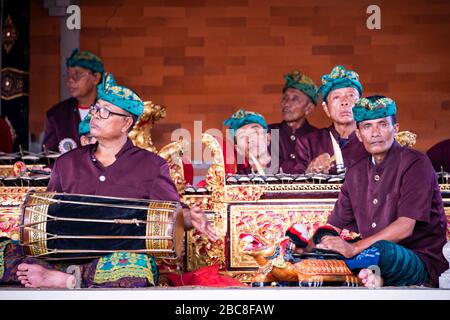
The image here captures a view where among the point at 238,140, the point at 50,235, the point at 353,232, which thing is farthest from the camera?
the point at 238,140

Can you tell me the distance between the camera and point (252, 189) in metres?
6.18

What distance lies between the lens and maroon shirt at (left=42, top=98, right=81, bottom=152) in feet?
26.9

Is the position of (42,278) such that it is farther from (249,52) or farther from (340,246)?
(249,52)

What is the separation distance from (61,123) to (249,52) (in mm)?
1751

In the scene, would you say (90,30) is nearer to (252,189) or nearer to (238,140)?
(238,140)

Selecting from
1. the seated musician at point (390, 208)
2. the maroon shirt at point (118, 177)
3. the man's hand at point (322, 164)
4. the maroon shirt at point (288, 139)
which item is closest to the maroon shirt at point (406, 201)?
the seated musician at point (390, 208)

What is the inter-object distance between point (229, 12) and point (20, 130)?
2051mm

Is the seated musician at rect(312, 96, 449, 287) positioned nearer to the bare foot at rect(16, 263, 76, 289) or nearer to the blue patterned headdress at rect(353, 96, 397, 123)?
the blue patterned headdress at rect(353, 96, 397, 123)

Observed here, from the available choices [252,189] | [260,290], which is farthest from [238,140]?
[260,290]

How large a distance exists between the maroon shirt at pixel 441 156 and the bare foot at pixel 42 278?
288cm

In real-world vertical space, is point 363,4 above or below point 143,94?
above

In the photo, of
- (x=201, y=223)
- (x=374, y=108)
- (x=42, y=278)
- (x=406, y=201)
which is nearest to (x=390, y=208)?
(x=406, y=201)
